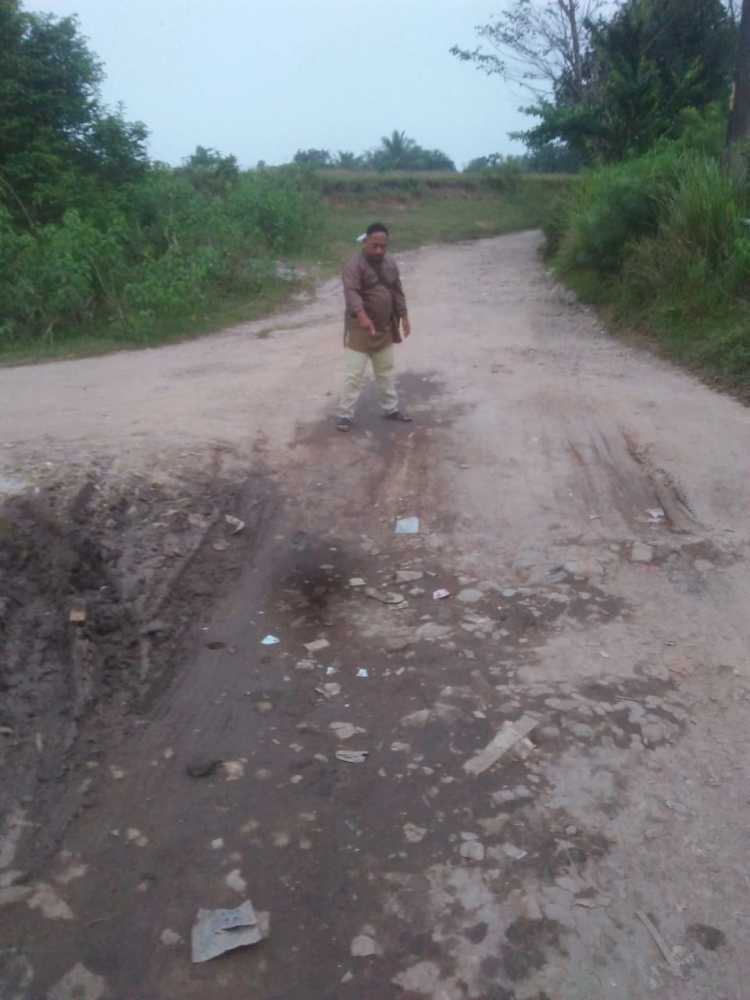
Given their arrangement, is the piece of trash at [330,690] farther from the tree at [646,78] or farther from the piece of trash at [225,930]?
the tree at [646,78]

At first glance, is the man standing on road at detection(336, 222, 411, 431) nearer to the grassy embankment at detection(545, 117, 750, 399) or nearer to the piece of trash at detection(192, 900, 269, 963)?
the grassy embankment at detection(545, 117, 750, 399)

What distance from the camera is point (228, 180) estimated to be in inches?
826

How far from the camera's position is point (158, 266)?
11938 mm

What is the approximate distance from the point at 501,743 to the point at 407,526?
211cm

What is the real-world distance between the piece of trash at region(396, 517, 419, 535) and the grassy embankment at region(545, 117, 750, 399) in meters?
3.76

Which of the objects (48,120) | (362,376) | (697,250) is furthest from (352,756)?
(48,120)

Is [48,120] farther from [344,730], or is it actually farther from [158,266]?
[344,730]

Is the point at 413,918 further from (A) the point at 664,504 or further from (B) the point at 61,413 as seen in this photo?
(B) the point at 61,413

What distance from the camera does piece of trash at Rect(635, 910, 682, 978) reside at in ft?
8.25

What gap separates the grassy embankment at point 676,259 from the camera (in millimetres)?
8594

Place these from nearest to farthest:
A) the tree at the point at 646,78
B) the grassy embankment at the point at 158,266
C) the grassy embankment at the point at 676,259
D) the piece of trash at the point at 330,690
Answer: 1. the piece of trash at the point at 330,690
2. the grassy embankment at the point at 676,259
3. the grassy embankment at the point at 158,266
4. the tree at the point at 646,78

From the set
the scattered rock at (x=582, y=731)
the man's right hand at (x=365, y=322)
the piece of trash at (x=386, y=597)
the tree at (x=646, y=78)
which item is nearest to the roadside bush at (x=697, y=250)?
the man's right hand at (x=365, y=322)

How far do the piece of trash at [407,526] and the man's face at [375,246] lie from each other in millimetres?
2140

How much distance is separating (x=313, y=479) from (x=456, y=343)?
13.4ft
